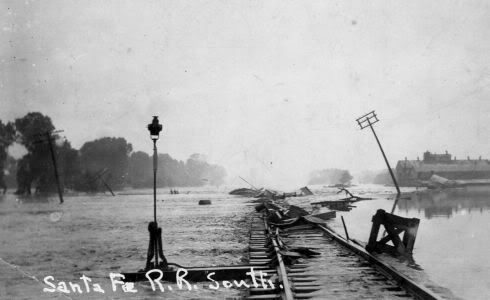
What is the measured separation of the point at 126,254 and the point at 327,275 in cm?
764

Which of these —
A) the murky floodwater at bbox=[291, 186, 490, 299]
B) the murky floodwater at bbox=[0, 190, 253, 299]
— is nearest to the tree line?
the murky floodwater at bbox=[0, 190, 253, 299]

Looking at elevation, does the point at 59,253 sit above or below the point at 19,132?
below

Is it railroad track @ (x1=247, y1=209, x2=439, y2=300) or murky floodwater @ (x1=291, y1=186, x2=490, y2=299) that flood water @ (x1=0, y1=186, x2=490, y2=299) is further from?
railroad track @ (x1=247, y1=209, x2=439, y2=300)

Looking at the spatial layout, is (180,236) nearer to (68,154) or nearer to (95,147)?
(68,154)

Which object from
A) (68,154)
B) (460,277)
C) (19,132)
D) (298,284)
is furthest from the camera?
(68,154)

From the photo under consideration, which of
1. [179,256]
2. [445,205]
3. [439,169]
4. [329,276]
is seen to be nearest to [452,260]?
[329,276]

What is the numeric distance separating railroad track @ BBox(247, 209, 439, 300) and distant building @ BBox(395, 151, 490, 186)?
97.1m

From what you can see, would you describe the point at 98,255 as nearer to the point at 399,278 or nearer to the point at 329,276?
the point at 329,276

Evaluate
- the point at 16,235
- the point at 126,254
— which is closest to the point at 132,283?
the point at 126,254

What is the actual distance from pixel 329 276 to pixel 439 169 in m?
106

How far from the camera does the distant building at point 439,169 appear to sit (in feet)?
339

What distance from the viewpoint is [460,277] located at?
933 centimetres

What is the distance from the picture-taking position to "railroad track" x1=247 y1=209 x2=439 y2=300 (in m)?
7.05

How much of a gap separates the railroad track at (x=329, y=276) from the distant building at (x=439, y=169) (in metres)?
97.1
